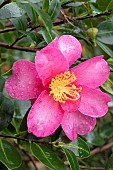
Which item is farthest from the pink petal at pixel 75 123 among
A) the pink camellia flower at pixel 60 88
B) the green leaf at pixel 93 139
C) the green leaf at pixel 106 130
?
the green leaf at pixel 106 130

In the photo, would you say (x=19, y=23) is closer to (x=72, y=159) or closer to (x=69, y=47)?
(x=69, y=47)

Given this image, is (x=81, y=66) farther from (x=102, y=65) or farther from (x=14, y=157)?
(x=14, y=157)

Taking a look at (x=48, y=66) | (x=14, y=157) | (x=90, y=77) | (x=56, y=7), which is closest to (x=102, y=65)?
(x=90, y=77)

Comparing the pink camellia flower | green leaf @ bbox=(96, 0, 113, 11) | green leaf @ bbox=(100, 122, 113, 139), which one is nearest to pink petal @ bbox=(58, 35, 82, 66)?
the pink camellia flower

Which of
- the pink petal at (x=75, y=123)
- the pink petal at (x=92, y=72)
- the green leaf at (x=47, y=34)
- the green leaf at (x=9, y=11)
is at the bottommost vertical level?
the pink petal at (x=75, y=123)

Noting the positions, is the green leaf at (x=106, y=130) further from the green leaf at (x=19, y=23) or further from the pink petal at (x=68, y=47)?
the pink petal at (x=68, y=47)

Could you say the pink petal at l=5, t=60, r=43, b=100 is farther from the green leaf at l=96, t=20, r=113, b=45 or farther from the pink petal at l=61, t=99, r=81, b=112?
the green leaf at l=96, t=20, r=113, b=45

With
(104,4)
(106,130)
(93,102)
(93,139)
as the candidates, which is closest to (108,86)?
(93,102)
